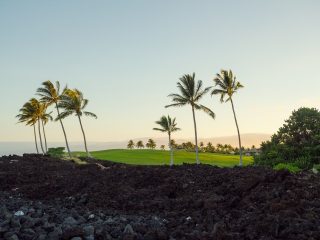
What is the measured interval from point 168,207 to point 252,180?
2771mm

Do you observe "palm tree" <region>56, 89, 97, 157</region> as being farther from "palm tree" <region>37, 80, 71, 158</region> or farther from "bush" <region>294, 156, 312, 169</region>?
"bush" <region>294, 156, 312, 169</region>

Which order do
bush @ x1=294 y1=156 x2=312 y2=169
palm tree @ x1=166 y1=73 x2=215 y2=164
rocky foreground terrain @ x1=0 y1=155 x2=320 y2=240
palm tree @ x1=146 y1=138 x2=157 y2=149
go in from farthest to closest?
palm tree @ x1=146 y1=138 x2=157 y2=149, palm tree @ x1=166 y1=73 x2=215 y2=164, bush @ x1=294 y1=156 x2=312 y2=169, rocky foreground terrain @ x1=0 y1=155 x2=320 y2=240

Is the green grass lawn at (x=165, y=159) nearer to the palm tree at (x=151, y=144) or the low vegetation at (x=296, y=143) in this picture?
the low vegetation at (x=296, y=143)

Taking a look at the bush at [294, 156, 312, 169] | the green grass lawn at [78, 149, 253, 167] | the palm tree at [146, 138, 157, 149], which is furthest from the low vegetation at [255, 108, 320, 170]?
the palm tree at [146, 138, 157, 149]

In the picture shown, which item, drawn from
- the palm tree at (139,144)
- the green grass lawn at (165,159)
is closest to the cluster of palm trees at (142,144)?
the palm tree at (139,144)

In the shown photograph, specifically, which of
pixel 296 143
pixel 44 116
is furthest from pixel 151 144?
pixel 296 143

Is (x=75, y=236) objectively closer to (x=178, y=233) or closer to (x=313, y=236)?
(x=178, y=233)

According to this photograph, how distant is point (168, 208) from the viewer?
10969mm

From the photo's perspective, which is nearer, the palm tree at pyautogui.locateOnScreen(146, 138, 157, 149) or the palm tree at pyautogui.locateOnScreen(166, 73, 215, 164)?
the palm tree at pyautogui.locateOnScreen(166, 73, 215, 164)

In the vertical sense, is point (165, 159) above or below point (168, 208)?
below

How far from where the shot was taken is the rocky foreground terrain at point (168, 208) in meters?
7.28

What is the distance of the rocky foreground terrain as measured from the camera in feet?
23.9

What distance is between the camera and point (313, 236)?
678 centimetres

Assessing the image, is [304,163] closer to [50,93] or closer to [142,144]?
[50,93]
